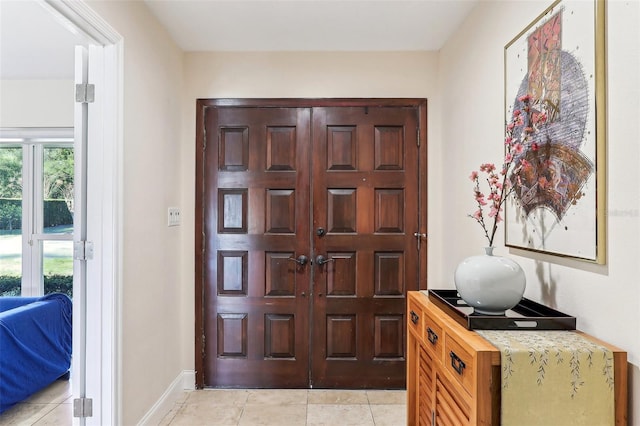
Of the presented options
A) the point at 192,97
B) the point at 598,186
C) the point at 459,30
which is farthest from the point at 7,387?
the point at 459,30

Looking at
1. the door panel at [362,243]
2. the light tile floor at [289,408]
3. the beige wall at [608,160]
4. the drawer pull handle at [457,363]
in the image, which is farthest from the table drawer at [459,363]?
the door panel at [362,243]

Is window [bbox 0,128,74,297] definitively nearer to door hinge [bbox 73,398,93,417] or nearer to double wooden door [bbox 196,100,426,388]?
double wooden door [bbox 196,100,426,388]

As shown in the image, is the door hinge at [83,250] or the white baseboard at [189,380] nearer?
the door hinge at [83,250]

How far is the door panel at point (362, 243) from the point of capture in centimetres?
294

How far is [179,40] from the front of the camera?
278cm

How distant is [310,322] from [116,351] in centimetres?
134

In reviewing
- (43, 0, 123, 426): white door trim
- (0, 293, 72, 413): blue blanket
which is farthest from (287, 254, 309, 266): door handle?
(0, 293, 72, 413): blue blanket

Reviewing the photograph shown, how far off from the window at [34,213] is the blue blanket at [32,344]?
98 centimetres

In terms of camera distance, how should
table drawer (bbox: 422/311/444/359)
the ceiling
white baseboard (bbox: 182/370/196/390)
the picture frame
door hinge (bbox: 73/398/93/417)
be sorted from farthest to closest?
white baseboard (bbox: 182/370/196/390) → the ceiling → door hinge (bbox: 73/398/93/417) → table drawer (bbox: 422/311/444/359) → the picture frame

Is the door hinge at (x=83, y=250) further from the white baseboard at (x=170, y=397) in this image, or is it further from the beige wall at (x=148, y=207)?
the white baseboard at (x=170, y=397)

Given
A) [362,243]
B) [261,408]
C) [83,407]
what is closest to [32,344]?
[83,407]

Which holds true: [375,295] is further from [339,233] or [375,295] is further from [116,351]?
[116,351]

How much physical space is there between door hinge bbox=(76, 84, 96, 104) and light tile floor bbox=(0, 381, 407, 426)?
192 centimetres

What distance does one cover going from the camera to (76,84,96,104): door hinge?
197cm
